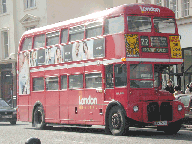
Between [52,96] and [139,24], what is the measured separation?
588cm

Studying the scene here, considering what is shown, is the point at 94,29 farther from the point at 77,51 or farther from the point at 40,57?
the point at 40,57

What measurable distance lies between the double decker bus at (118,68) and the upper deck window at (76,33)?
0.10 ft

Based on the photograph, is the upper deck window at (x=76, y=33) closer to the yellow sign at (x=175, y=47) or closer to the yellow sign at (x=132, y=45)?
the yellow sign at (x=132, y=45)

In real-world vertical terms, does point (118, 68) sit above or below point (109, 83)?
above

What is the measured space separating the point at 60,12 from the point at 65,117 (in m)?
22.8

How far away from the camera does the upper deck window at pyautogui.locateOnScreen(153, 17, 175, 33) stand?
16781 mm

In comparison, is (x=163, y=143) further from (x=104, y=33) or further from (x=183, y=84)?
(x=183, y=84)

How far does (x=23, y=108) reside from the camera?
22750 mm

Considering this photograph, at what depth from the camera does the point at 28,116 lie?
73.2 feet

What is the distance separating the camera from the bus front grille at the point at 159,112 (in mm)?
16031

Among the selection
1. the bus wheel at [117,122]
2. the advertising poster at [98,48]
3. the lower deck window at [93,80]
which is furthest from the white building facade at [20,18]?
the bus wheel at [117,122]

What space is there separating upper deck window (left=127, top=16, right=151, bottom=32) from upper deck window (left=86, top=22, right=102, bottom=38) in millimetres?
1525

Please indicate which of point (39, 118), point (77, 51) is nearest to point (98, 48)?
point (77, 51)

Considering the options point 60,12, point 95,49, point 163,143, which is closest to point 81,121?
point 95,49
